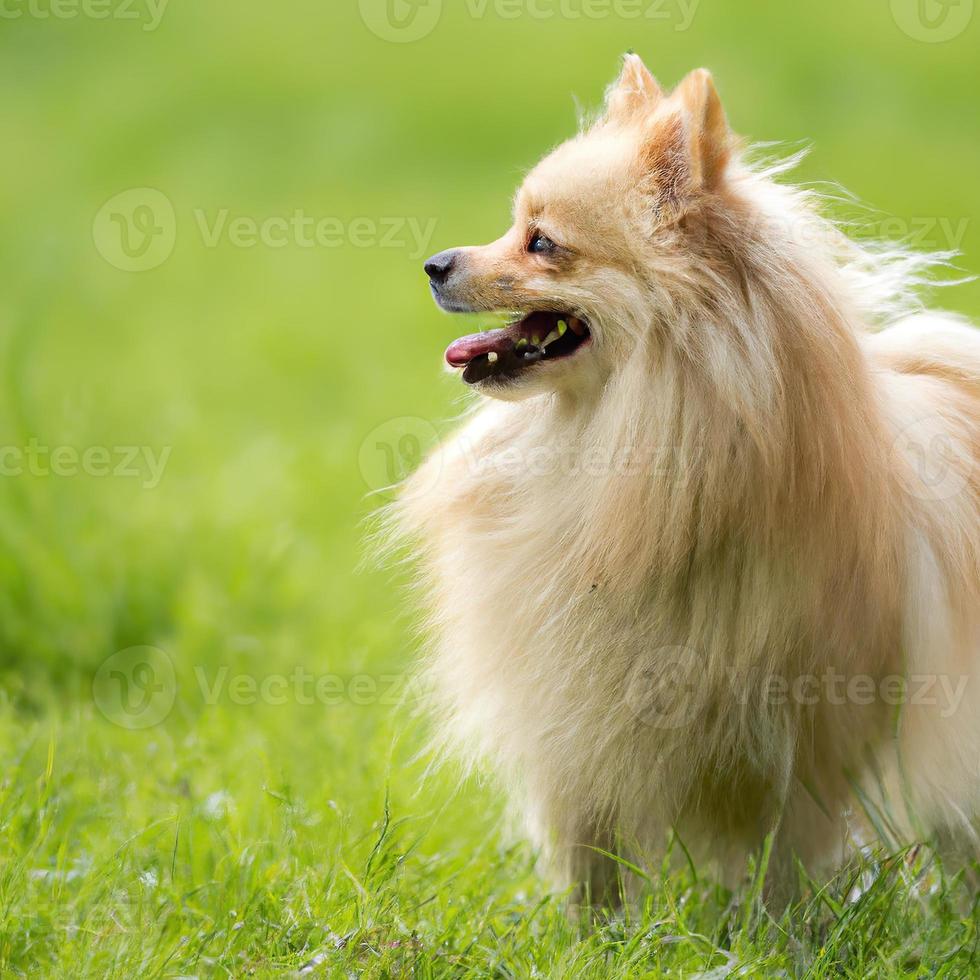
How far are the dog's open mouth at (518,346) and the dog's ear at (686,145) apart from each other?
38 cm

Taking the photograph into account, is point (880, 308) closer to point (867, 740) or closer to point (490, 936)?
point (867, 740)

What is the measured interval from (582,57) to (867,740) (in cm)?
1190

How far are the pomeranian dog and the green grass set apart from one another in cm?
27

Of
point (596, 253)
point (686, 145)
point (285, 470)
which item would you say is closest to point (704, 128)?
point (686, 145)

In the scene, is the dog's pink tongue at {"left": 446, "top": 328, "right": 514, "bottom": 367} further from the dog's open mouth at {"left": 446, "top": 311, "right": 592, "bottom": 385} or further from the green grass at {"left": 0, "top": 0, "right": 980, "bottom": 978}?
the green grass at {"left": 0, "top": 0, "right": 980, "bottom": 978}

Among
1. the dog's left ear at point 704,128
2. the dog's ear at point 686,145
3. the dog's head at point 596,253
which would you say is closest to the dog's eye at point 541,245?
the dog's head at point 596,253

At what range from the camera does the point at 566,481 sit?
3.30m

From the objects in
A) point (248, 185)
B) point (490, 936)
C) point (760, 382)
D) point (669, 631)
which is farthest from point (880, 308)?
point (248, 185)

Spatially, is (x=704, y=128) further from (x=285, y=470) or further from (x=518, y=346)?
(x=285, y=470)

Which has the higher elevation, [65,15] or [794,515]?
[65,15]

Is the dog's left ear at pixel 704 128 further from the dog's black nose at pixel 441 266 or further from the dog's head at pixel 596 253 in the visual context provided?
the dog's black nose at pixel 441 266

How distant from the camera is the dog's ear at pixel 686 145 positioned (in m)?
3.02

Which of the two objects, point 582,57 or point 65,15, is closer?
point 582,57

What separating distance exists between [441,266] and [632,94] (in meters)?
0.69
